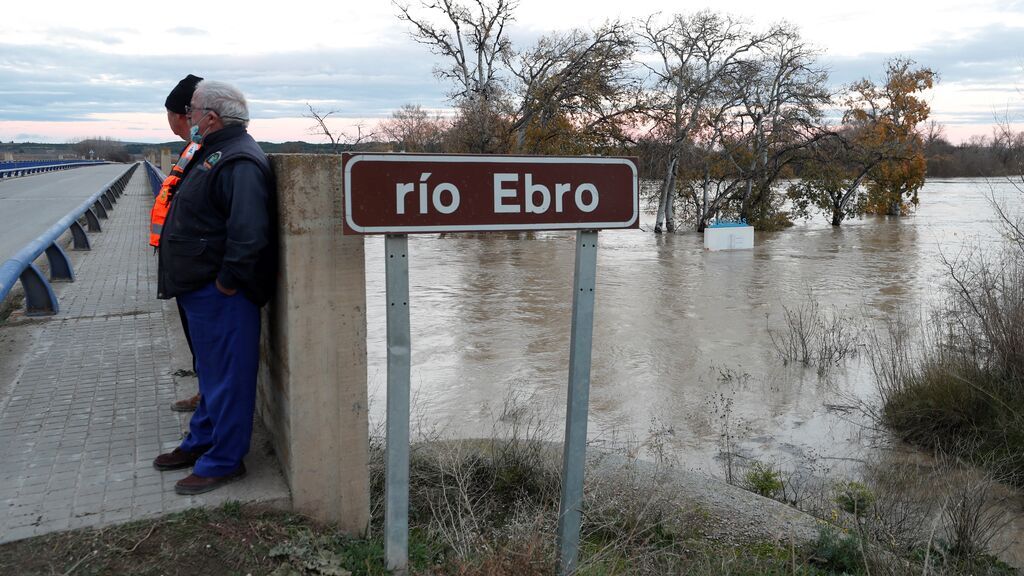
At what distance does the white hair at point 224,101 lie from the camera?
3.41 metres

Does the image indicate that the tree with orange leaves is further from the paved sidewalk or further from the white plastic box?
the paved sidewalk

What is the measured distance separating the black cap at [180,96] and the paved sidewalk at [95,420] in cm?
159

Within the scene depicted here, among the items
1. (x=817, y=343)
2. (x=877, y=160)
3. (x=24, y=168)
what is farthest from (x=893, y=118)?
(x=24, y=168)

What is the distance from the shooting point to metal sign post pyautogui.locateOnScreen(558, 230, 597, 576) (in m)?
3.09

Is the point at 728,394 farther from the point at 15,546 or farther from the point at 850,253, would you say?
the point at 850,253

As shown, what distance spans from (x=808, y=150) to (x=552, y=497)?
25.8 meters

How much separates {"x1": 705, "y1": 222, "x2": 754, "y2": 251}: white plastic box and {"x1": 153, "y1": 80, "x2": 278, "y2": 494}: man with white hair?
67.1ft

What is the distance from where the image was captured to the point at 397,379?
280cm

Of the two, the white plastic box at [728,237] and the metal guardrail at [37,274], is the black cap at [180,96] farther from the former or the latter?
the white plastic box at [728,237]

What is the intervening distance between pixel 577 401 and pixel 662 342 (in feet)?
26.6

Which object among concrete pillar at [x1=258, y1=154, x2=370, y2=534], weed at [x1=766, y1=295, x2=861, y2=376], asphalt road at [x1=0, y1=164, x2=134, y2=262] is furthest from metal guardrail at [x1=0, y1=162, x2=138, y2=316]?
weed at [x1=766, y1=295, x2=861, y2=376]

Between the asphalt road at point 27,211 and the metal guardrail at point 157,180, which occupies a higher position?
the metal guardrail at point 157,180

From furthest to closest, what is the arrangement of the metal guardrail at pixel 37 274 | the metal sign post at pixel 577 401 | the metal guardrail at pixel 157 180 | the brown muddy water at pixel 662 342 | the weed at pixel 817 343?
1. the metal guardrail at pixel 157 180
2. the weed at pixel 817 343
3. the brown muddy water at pixel 662 342
4. the metal guardrail at pixel 37 274
5. the metal sign post at pixel 577 401

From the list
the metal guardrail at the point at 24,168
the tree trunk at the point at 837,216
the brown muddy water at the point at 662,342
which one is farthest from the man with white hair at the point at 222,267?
the metal guardrail at the point at 24,168
